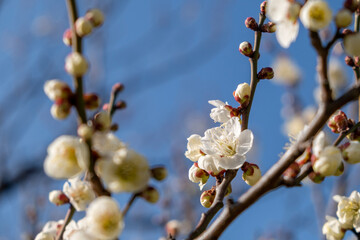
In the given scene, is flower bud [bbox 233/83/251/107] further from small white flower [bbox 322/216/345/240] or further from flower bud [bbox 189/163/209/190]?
small white flower [bbox 322/216/345/240]

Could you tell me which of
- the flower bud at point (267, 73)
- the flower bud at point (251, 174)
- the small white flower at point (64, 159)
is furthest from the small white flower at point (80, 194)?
the flower bud at point (267, 73)

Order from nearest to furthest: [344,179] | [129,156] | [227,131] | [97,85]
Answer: [129,156] → [227,131] → [344,179] → [97,85]

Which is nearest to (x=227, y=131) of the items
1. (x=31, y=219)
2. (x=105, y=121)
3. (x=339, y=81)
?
(x=105, y=121)

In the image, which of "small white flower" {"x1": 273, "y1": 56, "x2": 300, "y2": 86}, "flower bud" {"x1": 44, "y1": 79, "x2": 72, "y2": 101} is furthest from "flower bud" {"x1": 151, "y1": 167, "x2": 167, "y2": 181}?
"small white flower" {"x1": 273, "y1": 56, "x2": 300, "y2": 86}

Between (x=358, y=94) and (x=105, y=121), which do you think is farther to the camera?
(x=358, y=94)

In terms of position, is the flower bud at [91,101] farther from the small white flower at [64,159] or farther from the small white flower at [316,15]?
the small white flower at [316,15]

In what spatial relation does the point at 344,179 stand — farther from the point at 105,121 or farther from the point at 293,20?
the point at 105,121

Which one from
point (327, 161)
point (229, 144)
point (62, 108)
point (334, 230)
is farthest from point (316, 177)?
point (62, 108)
